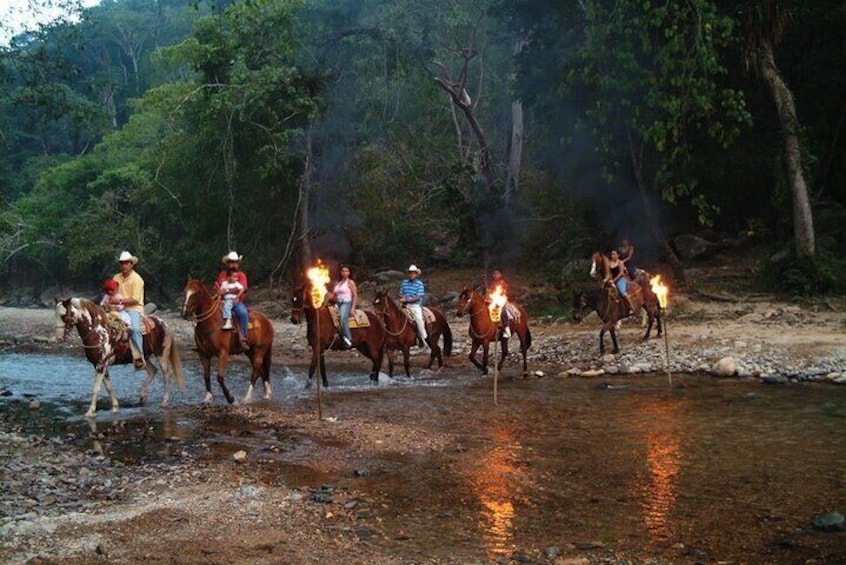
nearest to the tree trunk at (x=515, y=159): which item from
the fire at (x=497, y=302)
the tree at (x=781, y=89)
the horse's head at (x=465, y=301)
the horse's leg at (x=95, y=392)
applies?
the tree at (x=781, y=89)

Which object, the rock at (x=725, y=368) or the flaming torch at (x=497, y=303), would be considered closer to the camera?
the flaming torch at (x=497, y=303)

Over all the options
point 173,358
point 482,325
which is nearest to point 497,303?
point 482,325

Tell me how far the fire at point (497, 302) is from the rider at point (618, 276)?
129 inches

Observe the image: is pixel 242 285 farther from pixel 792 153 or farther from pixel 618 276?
pixel 792 153

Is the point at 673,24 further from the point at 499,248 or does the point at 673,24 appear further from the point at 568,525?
the point at 568,525

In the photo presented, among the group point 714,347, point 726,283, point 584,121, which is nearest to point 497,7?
point 584,121

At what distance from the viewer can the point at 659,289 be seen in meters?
17.1

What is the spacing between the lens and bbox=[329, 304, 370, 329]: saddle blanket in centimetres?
1616

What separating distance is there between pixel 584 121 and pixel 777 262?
753 centimetres

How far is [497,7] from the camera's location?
2686cm

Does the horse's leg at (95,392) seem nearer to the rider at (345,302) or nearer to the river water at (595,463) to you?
the river water at (595,463)

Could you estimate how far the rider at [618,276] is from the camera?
18734mm

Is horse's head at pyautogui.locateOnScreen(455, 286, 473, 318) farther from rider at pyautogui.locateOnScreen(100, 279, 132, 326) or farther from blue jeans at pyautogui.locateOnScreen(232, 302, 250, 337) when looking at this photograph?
rider at pyautogui.locateOnScreen(100, 279, 132, 326)

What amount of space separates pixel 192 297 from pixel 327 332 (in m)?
3.30
